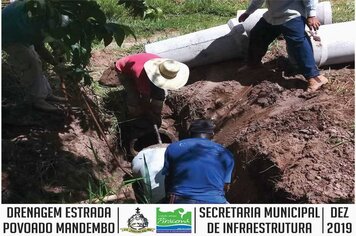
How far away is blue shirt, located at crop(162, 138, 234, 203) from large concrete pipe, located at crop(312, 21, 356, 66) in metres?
1.78

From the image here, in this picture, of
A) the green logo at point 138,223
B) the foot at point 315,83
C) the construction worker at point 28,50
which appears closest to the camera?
the green logo at point 138,223

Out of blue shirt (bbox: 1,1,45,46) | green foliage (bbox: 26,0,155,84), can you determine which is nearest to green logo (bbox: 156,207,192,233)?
green foliage (bbox: 26,0,155,84)

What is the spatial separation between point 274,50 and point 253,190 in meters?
1.87

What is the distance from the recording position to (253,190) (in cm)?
446

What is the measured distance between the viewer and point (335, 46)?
5.18 m

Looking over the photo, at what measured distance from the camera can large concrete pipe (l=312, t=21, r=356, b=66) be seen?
518 centimetres

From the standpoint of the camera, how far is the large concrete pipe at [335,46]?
518 cm

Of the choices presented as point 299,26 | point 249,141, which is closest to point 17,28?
point 249,141

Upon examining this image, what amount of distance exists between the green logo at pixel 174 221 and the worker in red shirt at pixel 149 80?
1.61 meters

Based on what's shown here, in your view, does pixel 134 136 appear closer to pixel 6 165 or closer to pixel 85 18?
pixel 6 165

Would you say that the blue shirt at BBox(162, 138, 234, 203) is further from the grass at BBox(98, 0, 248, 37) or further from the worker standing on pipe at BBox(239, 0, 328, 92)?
the grass at BBox(98, 0, 248, 37)

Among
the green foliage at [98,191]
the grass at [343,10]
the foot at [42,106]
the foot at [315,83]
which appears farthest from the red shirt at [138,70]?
the grass at [343,10]

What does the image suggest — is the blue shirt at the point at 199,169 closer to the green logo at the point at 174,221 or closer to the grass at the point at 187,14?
the green logo at the point at 174,221

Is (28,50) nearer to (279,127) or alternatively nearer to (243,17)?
(243,17)
